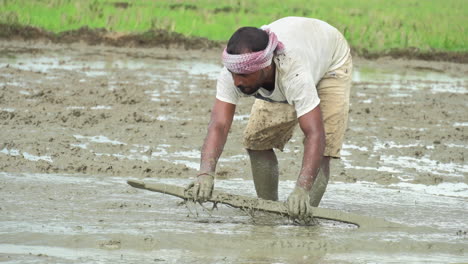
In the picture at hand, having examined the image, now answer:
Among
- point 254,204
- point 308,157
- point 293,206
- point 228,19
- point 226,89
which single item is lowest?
point 228,19

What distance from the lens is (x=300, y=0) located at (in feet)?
77.2

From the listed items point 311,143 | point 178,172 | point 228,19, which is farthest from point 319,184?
point 228,19

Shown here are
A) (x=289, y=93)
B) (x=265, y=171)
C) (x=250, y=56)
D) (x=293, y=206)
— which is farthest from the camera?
(x=265, y=171)

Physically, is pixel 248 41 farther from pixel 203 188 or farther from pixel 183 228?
pixel 183 228

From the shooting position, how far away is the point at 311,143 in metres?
4.38

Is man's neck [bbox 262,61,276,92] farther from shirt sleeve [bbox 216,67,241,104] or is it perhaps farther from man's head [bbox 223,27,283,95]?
shirt sleeve [bbox 216,67,241,104]

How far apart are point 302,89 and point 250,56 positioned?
304 mm

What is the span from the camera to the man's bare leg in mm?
5258

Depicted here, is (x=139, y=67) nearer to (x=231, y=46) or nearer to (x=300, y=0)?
(x=231, y=46)

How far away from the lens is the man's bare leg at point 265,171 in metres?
5.26

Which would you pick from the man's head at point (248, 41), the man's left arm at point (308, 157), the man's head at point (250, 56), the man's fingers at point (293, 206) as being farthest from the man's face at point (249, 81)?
the man's fingers at point (293, 206)

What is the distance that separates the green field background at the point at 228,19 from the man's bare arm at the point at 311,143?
418 inches

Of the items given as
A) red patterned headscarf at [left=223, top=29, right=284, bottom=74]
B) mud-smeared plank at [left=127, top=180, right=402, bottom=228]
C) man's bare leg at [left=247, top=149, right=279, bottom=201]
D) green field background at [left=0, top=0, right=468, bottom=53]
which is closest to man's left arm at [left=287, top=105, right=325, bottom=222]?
mud-smeared plank at [left=127, top=180, right=402, bottom=228]

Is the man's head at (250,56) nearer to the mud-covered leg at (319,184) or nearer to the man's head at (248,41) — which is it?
the man's head at (248,41)
